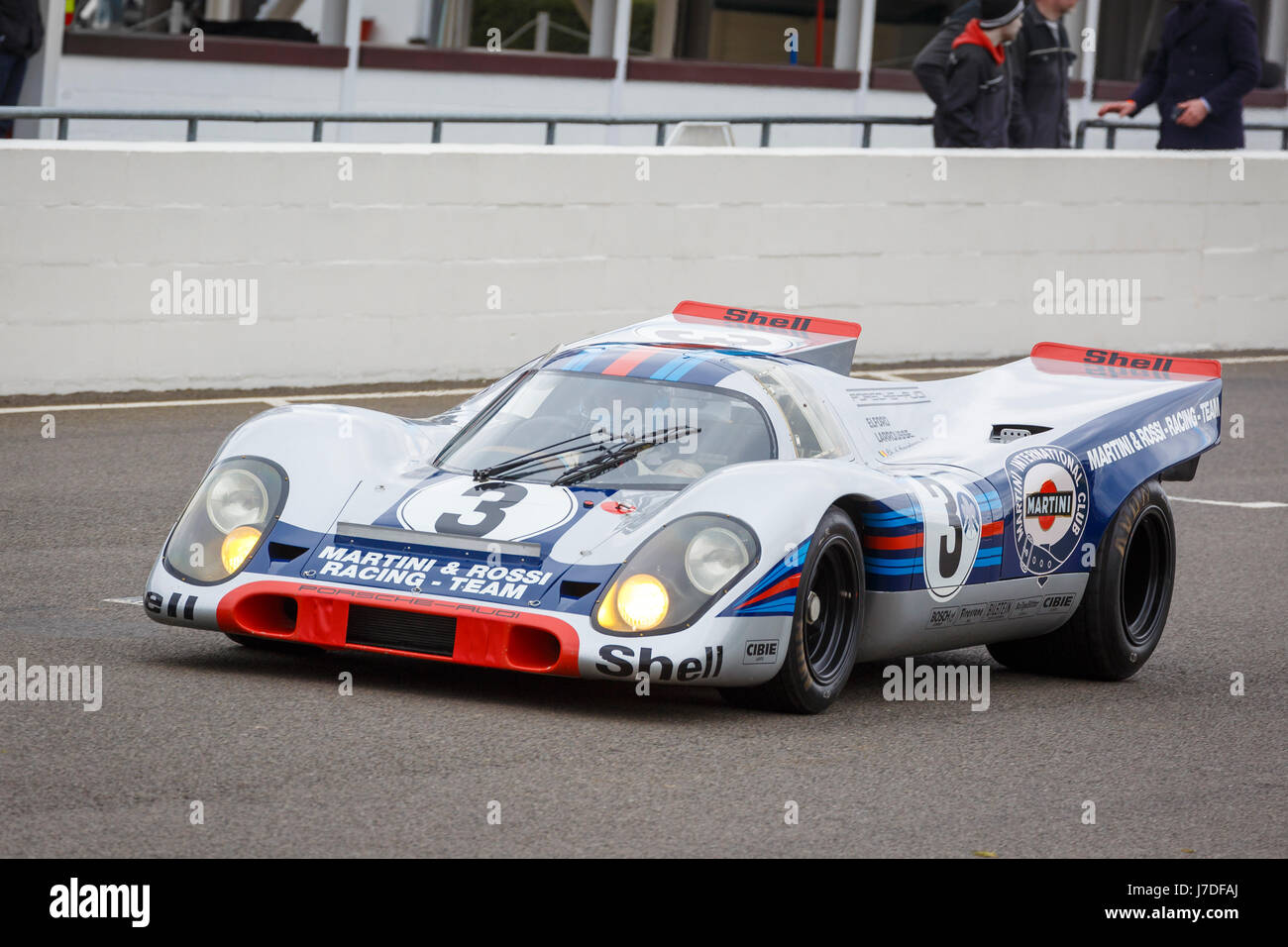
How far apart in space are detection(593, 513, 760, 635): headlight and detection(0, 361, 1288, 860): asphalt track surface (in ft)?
1.05

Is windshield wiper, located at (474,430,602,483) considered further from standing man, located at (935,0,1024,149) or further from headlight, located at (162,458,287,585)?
standing man, located at (935,0,1024,149)

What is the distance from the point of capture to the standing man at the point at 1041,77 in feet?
48.8

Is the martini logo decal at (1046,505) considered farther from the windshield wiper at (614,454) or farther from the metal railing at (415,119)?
the metal railing at (415,119)

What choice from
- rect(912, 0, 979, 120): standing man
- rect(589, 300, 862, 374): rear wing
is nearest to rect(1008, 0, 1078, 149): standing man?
rect(912, 0, 979, 120): standing man

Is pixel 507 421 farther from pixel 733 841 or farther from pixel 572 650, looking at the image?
pixel 733 841

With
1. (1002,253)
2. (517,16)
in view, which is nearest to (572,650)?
(1002,253)

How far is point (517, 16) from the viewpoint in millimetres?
19844

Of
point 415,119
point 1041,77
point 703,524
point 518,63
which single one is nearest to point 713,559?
point 703,524

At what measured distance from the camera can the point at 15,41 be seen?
14266 mm

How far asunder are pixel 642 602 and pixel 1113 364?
334cm

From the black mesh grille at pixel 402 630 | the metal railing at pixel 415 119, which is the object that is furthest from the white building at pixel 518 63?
the black mesh grille at pixel 402 630

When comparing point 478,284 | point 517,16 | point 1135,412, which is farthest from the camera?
point 517,16

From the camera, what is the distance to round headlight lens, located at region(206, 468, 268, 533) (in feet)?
21.8
